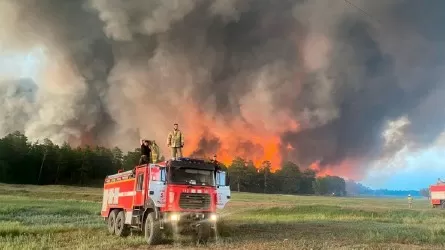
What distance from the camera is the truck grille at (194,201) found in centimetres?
1581

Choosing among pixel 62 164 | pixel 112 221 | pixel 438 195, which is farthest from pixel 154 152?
pixel 62 164

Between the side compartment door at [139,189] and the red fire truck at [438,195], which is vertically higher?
the red fire truck at [438,195]

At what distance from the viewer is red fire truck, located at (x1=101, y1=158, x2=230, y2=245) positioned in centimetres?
1568

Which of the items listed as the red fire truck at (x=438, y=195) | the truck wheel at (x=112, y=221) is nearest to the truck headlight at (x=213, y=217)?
the truck wheel at (x=112, y=221)

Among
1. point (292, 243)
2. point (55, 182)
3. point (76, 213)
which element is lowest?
point (292, 243)

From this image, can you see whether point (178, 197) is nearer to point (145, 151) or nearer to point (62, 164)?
point (145, 151)

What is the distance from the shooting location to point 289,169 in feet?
526

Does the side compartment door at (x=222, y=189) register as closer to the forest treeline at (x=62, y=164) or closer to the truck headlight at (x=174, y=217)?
the truck headlight at (x=174, y=217)

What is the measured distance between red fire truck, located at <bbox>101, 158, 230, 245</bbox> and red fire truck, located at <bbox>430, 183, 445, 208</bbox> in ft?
133

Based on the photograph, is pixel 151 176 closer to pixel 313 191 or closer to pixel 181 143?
pixel 181 143

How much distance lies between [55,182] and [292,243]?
101405mm

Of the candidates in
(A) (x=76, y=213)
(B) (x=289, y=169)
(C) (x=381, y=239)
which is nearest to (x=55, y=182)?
(A) (x=76, y=213)

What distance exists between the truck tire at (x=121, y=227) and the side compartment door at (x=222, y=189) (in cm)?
546

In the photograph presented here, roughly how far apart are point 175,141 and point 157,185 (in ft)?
12.7
